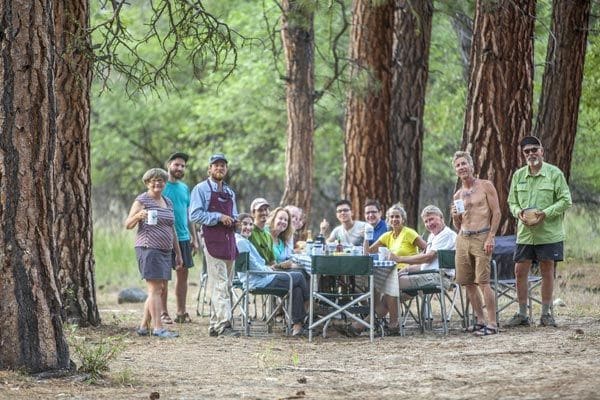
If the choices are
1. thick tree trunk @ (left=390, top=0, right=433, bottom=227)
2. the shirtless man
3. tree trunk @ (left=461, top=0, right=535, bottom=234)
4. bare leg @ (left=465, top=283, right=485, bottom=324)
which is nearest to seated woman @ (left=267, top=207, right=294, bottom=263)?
tree trunk @ (left=461, top=0, right=535, bottom=234)

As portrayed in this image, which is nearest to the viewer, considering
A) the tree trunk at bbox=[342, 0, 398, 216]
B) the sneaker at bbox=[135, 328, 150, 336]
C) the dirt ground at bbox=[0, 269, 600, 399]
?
the dirt ground at bbox=[0, 269, 600, 399]

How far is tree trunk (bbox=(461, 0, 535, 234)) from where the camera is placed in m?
16.1

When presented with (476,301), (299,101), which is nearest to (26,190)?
(476,301)

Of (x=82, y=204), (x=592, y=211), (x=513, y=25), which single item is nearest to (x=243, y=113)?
(x=592, y=211)

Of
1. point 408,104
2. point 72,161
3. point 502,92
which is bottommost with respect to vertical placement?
point 72,161

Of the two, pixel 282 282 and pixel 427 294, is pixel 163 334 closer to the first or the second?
pixel 282 282

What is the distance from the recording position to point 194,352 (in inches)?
468

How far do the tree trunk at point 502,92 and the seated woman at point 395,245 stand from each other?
2162mm

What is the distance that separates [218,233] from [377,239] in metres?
2.40

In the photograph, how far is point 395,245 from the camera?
566 inches

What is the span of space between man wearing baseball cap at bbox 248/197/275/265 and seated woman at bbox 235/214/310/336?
12.4 inches

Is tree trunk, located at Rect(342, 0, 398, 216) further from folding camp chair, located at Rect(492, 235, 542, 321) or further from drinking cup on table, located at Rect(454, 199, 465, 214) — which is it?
drinking cup on table, located at Rect(454, 199, 465, 214)

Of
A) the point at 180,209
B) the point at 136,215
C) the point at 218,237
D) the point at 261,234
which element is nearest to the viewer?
the point at 136,215

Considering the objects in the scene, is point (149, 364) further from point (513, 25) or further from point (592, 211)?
point (592, 211)
